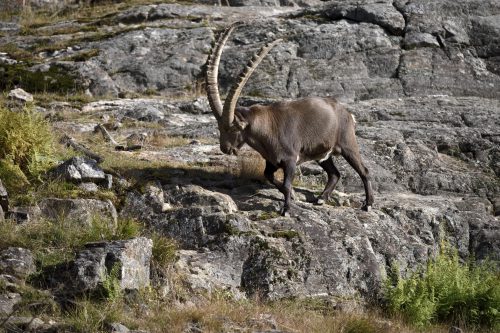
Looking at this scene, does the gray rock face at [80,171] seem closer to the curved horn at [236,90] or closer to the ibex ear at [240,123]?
the curved horn at [236,90]

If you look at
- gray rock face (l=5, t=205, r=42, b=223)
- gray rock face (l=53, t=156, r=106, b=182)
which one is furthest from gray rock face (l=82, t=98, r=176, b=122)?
gray rock face (l=5, t=205, r=42, b=223)

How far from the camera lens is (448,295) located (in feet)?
34.7

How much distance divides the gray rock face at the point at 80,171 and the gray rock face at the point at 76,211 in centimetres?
66

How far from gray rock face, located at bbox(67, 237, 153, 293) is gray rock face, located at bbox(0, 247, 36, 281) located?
637 millimetres

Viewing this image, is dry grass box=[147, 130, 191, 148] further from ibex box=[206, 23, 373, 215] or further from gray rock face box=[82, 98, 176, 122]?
ibex box=[206, 23, 373, 215]

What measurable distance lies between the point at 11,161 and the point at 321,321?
5.46 m

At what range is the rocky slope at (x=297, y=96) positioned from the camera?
10742 mm

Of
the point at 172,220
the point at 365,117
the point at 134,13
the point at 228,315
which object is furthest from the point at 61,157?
the point at 134,13

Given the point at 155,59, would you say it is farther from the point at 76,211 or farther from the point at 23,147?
the point at 76,211

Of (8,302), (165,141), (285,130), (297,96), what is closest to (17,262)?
(8,302)

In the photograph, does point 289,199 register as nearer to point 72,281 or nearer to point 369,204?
point 369,204

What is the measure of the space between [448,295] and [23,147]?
6.95 m

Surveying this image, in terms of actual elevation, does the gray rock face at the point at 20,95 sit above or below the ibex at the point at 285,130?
below

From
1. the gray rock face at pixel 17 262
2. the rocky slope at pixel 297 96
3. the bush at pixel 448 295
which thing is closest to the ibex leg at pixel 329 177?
the rocky slope at pixel 297 96
